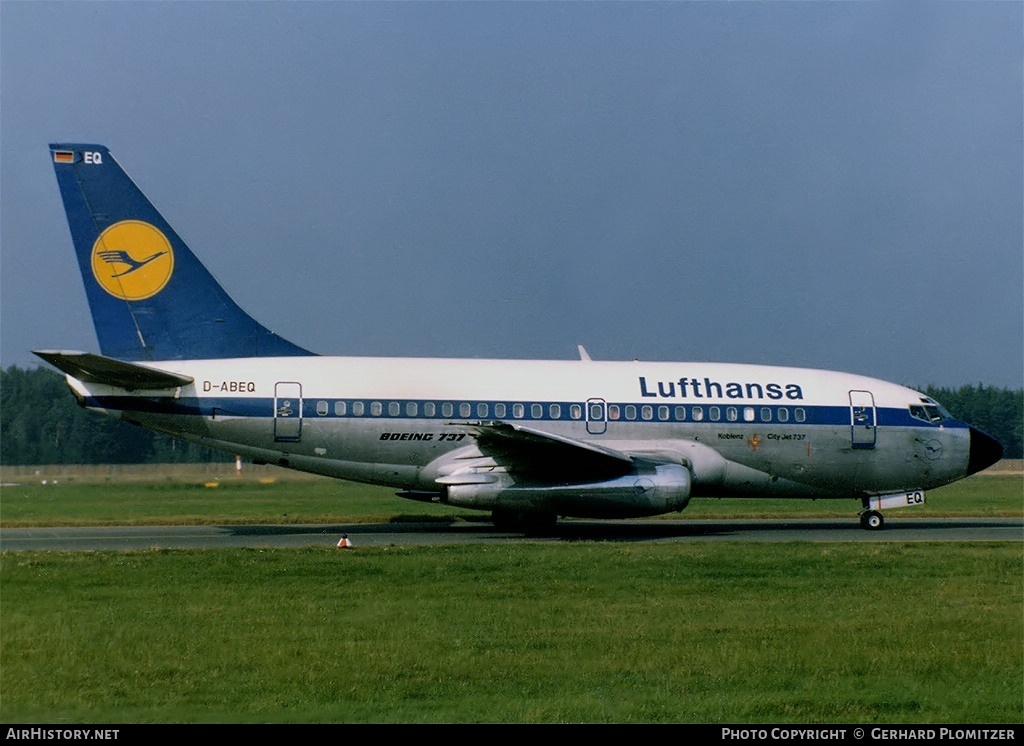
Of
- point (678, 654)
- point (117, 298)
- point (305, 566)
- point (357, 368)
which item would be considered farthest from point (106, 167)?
point (678, 654)

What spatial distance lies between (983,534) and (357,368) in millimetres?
13710

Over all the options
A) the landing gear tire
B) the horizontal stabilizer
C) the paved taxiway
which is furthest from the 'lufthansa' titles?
the horizontal stabilizer

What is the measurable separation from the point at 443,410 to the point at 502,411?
1279 millimetres

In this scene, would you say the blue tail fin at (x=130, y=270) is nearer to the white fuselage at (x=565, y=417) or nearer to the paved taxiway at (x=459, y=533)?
the white fuselage at (x=565, y=417)

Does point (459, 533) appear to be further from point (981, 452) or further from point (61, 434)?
point (61, 434)

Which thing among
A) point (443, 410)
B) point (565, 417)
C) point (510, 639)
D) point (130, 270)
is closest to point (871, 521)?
point (565, 417)

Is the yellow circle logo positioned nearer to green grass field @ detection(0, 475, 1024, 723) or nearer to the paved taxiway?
the paved taxiway

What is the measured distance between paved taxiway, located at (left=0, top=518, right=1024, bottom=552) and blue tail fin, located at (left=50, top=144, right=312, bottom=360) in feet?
12.8

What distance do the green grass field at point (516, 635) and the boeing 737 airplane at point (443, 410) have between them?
3596 mm

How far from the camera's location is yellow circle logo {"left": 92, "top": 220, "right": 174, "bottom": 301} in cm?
2264

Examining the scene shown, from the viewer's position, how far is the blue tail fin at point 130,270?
74.1 feet

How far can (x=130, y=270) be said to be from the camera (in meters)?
22.8

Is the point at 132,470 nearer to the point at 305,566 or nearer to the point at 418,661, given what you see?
the point at 305,566

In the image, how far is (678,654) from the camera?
9.93 meters
